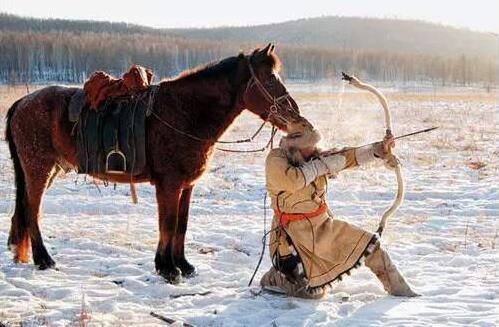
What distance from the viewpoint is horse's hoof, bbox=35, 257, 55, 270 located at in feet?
19.5

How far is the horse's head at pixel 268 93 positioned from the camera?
16.6 ft

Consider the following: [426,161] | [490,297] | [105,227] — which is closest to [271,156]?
[490,297]

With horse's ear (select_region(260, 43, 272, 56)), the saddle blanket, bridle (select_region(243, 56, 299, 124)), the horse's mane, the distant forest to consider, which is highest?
the distant forest

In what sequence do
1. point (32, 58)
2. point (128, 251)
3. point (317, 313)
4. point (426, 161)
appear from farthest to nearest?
1. point (32, 58)
2. point (426, 161)
3. point (128, 251)
4. point (317, 313)

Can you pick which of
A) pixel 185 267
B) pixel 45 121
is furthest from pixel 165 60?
pixel 185 267

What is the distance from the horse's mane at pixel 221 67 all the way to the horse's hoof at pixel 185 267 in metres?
1.83

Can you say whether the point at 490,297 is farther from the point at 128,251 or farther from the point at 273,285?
the point at 128,251

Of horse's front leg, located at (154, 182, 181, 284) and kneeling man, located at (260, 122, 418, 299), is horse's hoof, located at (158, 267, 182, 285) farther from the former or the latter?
kneeling man, located at (260, 122, 418, 299)

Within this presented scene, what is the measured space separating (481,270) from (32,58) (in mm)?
97794

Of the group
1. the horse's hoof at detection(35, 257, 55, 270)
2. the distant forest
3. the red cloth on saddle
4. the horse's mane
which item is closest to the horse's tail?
the horse's hoof at detection(35, 257, 55, 270)

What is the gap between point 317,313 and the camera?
14.9 ft

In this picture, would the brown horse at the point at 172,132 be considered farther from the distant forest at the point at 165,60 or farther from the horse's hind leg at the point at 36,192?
the distant forest at the point at 165,60

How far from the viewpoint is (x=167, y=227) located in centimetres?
557

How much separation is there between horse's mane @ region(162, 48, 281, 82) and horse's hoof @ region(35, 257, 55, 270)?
2306 mm
